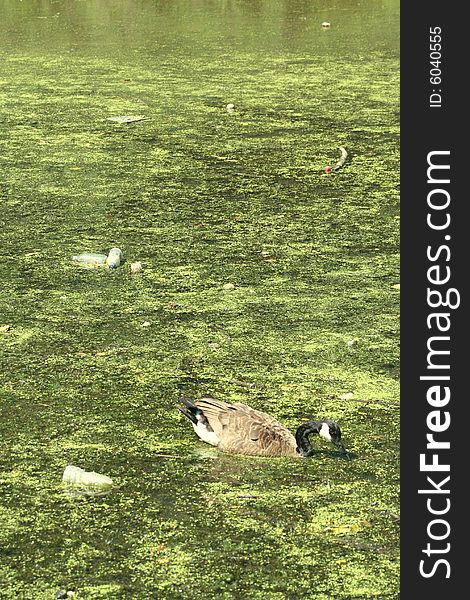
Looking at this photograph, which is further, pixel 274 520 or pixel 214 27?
A: pixel 214 27

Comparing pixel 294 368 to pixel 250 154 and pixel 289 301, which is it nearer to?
pixel 289 301

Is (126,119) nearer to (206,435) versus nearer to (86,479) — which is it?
(206,435)

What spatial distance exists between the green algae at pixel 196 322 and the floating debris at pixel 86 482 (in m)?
0.02

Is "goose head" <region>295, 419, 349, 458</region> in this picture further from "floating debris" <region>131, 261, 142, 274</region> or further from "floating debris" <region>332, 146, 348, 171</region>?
"floating debris" <region>332, 146, 348, 171</region>

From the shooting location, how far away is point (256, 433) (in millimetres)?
2182

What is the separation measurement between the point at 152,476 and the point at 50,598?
0.38 meters

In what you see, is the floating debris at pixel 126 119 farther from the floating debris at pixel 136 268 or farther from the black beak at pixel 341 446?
the black beak at pixel 341 446

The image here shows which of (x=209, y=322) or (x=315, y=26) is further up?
(x=315, y=26)

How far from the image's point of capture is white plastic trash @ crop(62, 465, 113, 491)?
82.2 inches

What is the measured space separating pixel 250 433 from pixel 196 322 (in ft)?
2.17

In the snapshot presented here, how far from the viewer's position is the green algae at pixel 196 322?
75.4 inches

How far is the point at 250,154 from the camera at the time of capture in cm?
425

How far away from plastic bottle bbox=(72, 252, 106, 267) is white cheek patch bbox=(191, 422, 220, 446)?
103 cm

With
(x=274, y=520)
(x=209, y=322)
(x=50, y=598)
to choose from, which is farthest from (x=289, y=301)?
(x=50, y=598)
